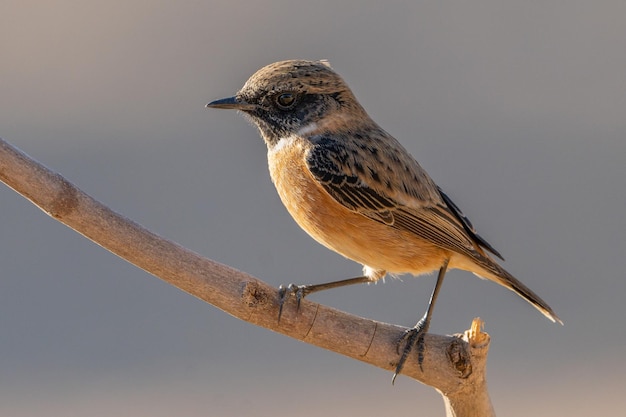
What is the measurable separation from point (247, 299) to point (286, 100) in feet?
5.52

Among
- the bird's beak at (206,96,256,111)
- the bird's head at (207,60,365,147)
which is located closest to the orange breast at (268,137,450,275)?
the bird's head at (207,60,365,147)

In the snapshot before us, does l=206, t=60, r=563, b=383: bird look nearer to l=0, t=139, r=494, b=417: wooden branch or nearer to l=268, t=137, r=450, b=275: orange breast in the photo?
l=268, t=137, r=450, b=275: orange breast

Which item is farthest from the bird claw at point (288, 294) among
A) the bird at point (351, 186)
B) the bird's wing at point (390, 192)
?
the bird's wing at point (390, 192)

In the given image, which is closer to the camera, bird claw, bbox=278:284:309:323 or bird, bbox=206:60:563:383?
bird claw, bbox=278:284:309:323

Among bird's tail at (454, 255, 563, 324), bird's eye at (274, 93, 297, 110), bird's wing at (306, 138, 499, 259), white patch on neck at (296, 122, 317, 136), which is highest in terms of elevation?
bird's eye at (274, 93, 297, 110)

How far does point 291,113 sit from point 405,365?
1822mm

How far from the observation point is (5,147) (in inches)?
151

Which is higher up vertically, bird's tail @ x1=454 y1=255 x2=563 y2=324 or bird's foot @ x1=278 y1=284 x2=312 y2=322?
bird's tail @ x1=454 y1=255 x2=563 y2=324

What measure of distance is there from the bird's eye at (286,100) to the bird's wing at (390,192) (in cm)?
29

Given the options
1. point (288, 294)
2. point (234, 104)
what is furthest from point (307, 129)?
point (288, 294)

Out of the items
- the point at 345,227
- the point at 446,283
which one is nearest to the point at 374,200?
the point at 345,227

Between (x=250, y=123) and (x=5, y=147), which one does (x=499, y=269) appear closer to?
(x=250, y=123)

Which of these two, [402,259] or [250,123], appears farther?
[250,123]

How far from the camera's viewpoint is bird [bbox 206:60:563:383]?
5.19m
